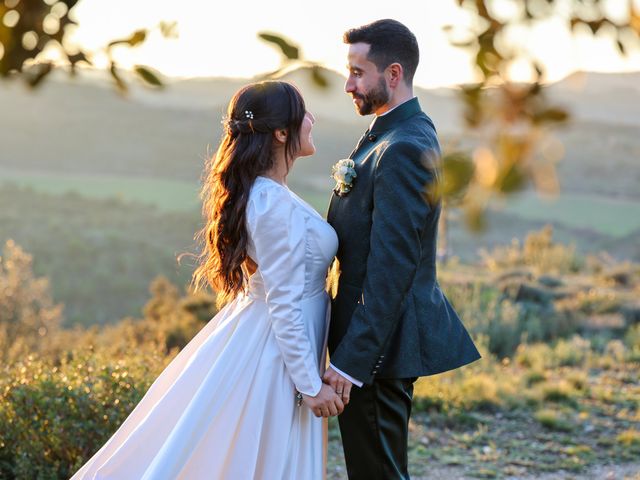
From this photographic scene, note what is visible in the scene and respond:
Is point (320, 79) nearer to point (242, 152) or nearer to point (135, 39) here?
point (135, 39)

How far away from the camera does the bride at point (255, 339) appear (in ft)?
9.89

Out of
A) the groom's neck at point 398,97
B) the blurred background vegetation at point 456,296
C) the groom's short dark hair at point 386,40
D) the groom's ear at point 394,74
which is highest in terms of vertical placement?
the groom's short dark hair at point 386,40

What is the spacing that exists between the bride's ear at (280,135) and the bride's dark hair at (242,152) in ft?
0.04

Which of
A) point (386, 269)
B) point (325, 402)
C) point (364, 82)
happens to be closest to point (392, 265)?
point (386, 269)

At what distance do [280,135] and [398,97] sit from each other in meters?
0.44

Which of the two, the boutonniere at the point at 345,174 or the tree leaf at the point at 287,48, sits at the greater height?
the tree leaf at the point at 287,48

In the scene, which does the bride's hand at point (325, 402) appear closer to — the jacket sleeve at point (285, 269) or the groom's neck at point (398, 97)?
the jacket sleeve at point (285, 269)

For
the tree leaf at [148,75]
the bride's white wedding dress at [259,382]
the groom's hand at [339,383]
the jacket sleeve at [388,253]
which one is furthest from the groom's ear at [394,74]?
the tree leaf at [148,75]

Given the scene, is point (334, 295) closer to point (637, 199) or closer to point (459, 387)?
point (459, 387)

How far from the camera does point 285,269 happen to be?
3.00 meters

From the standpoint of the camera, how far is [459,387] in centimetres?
681

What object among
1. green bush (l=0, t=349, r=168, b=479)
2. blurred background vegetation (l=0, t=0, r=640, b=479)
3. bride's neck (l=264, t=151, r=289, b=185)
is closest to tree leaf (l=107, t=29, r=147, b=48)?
blurred background vegetation (l=0, t=0, r=640, b=479)

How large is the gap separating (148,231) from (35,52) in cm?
3087

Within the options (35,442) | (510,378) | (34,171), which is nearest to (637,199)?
(34,171)
